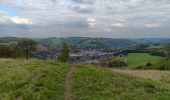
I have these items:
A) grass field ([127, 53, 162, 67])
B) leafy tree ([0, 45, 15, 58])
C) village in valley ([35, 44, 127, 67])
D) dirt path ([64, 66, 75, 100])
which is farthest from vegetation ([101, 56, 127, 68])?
dirt path ([64, 66, 75, 100])

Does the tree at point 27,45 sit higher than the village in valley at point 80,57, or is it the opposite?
the tree at point 27,45

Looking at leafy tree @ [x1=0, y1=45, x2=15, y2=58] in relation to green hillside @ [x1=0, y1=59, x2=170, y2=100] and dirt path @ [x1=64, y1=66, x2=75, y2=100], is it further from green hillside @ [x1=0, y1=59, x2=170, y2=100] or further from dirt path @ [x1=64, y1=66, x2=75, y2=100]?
dirt path @ [x1=64, y1=66, x2=75, y2=100]

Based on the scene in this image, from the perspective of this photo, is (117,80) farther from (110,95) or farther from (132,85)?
(110,95)

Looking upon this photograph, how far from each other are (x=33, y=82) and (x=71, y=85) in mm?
2806

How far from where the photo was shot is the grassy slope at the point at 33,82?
20.0 metres

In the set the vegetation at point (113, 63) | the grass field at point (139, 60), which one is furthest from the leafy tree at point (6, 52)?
the grass field at point (139, 60)

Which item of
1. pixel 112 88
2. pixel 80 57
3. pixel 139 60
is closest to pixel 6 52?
pixel 80 57

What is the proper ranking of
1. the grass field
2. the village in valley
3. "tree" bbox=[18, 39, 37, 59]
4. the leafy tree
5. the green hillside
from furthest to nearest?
the grass field, the village in valley, "tree" bbox=[18, 39, 37, 59], the leafy tree, the green hillside

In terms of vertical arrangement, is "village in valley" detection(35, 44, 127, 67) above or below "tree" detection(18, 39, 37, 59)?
below

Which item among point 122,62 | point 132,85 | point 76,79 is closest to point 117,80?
point 132,85

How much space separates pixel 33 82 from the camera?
73.2 ft

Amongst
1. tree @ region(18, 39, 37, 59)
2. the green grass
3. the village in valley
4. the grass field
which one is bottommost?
the grass field

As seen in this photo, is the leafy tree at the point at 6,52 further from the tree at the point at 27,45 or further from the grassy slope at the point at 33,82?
the grassy slope at the point at 33,82

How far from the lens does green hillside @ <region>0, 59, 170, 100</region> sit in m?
20.0
